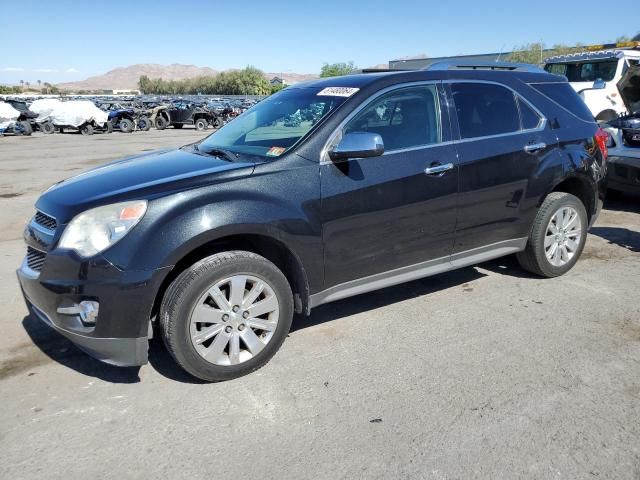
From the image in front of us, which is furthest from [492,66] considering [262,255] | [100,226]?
[100,226]

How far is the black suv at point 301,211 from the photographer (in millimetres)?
2941

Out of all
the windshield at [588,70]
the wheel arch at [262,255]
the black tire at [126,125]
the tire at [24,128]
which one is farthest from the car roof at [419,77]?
the black tire at [126,125]

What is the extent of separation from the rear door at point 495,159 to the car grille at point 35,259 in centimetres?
281

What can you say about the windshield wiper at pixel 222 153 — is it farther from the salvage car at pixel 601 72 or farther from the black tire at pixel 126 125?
the black tire at pixel 126 125

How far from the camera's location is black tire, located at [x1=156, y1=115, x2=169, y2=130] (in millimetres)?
29828

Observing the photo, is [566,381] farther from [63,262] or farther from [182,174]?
[63,262]

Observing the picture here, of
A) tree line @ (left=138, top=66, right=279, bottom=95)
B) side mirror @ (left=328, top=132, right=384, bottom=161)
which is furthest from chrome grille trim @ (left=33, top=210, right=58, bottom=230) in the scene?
tree line @ (left=138, top=66, right=279, bottom=95)

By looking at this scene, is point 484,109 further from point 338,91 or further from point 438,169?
point 338,91

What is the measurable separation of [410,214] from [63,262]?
2.20 meters

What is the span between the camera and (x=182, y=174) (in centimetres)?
324

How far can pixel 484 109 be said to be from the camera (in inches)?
167

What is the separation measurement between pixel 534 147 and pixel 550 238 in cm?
85

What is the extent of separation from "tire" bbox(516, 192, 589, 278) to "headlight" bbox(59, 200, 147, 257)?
3268mm

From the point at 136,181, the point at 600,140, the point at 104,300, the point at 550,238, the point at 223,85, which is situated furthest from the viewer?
the point at 223,85
